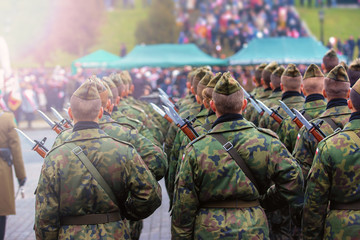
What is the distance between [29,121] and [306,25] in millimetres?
37582

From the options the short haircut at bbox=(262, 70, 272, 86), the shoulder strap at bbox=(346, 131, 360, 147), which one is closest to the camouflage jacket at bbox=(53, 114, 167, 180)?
the shoulder strap at bbox=(346, 131, 360, 147)

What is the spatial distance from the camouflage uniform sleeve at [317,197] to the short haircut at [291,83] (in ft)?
10.2

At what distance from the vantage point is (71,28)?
6506cm

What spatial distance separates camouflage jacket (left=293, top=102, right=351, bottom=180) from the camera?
5.33m

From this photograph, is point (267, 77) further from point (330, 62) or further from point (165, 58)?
point (165, 58)

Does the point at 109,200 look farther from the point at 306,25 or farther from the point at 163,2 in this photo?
the point at 306,25

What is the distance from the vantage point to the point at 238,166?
A: 4207 mm

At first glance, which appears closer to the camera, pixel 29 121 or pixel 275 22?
pixel 29 121

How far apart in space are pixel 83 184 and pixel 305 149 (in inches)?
88.3

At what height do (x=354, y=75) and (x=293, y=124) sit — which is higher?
(x=354, y=75)

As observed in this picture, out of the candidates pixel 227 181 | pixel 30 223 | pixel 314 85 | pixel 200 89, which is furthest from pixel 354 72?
pixel 30 223

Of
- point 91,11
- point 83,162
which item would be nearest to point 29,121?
point 83,162

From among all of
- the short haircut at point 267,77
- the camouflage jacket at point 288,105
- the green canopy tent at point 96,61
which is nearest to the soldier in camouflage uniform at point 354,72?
the camouflage jacket at point 288,105

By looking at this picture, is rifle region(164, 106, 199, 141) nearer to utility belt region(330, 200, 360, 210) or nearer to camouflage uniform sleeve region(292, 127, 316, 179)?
camouflage uniform sleeve region(292, 127, 316, 179)
